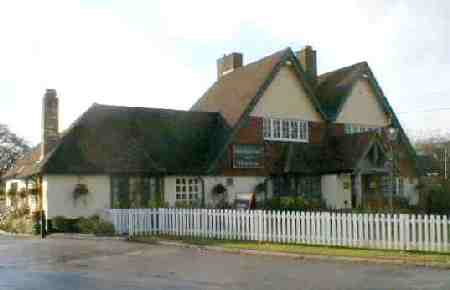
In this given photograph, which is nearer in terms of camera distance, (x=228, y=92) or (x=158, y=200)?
(x=158, y=200)

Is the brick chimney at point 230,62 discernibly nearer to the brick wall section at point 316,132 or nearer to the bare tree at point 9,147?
the brick wall section at point 316,132

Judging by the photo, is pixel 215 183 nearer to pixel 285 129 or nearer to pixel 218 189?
pixel 218 189

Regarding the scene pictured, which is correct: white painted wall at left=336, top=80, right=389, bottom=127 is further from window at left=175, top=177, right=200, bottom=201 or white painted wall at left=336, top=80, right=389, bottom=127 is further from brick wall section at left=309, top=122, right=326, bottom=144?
window at left=175, top=177, right=200, bottom=201

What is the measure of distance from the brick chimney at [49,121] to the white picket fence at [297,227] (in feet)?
17.4

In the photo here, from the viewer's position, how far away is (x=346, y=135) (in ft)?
107

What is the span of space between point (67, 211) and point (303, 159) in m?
13.0

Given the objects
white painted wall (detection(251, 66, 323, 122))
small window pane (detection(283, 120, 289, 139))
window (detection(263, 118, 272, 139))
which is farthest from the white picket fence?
small window pane (detection(283, 120, 289, 139))

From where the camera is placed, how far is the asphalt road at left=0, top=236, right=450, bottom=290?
11.3m

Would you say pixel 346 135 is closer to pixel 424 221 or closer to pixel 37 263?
pixel 424 221

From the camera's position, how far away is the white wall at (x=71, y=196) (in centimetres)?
2450

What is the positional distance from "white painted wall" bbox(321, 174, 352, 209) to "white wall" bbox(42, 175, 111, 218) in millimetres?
12218

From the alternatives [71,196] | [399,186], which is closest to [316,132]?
[399,186]

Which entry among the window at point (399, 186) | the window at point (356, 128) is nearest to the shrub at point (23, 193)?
the window at point (356, 128)

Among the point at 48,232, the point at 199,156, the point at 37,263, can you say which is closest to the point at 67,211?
the point at 48,232
